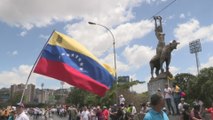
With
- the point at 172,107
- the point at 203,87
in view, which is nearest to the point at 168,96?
the point at 172,107

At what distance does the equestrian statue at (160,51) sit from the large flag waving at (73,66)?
10928 mm

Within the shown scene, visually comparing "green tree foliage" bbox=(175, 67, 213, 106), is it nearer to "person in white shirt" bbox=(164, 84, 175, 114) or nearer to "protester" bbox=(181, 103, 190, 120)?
"person in white shirt" bbox=(164, 84, 175, 114)

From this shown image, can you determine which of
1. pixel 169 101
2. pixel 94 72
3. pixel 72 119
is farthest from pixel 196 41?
pixel 94 72

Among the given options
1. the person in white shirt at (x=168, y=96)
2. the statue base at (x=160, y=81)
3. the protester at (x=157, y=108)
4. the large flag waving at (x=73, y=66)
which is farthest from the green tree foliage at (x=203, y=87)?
the protester at (x=157, y=108)

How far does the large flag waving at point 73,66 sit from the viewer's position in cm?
1142

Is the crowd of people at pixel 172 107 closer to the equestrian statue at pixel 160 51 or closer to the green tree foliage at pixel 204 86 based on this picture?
the equestrian statue at pixel 160 51

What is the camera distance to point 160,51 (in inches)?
932

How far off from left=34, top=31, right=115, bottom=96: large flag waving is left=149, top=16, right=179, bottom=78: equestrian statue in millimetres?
10928

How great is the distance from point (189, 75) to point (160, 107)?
268 ft

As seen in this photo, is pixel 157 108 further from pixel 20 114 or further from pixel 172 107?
pixel 172 107

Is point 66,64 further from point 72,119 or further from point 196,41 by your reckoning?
point 196,41

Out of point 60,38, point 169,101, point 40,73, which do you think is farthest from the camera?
point 169,101

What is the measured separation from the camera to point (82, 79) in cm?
1148

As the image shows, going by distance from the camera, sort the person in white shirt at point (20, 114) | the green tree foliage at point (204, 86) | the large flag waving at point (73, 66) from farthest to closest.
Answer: the green tree foliage at point (204, 86)
the large flag waving at point (73, 66)
the person in white shirt at point (20, 114)
